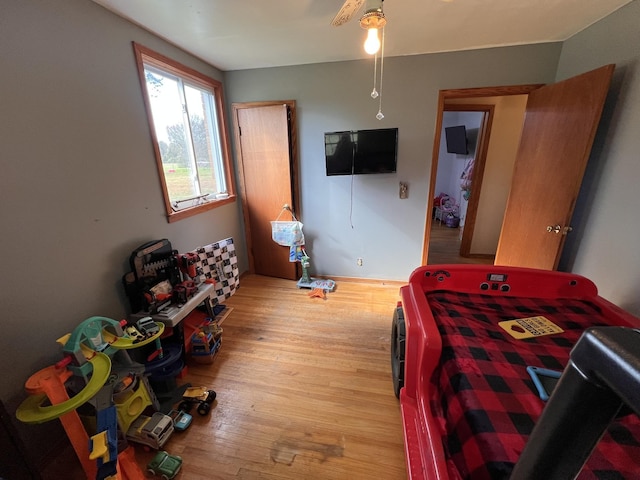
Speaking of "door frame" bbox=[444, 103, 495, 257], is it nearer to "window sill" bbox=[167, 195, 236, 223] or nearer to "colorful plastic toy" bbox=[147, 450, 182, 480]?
"window sill" bbox=[167, 195, 236, 223]

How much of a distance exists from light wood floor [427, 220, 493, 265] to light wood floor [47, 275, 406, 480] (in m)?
1.63

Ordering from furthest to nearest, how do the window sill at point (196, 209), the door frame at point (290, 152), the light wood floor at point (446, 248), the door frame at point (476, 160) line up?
the light wood floor at point (446, 248)
the door frame at point (476, 160)
the door frame at point (290, 152)
the window sill at point (196, 209)

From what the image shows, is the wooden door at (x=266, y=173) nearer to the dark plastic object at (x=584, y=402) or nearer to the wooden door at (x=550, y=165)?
the wooden door at (x=550, y=165)

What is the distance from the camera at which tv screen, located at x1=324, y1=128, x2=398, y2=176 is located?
267 cm

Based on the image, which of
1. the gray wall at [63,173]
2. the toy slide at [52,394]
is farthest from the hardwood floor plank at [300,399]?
the gray wall at [63,173]

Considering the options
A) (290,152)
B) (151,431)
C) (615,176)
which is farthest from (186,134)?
(615,176)

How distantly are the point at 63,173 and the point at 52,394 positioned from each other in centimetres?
112

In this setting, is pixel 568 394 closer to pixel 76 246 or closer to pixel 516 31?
pixel 76 246

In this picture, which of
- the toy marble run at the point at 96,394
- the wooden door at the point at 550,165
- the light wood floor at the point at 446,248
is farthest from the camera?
the light wood floor at the point at 446,248

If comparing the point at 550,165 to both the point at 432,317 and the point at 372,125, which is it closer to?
the point at 372,125

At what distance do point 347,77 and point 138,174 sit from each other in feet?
6.86

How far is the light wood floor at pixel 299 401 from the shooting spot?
4.51 ft

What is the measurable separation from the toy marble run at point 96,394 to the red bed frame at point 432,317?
129 centimetres

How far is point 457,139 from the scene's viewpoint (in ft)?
15.9
